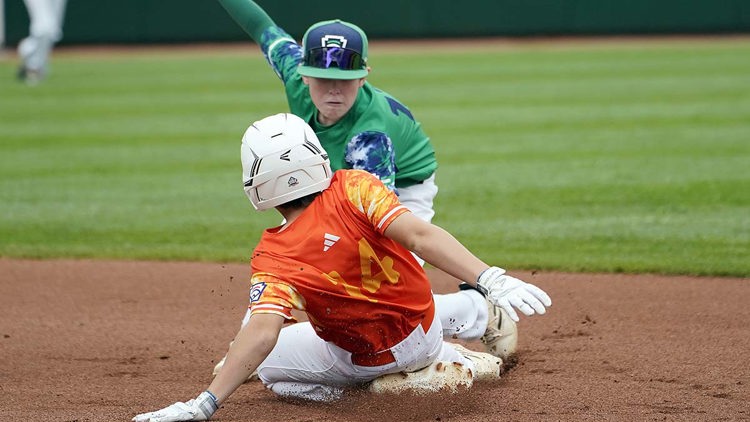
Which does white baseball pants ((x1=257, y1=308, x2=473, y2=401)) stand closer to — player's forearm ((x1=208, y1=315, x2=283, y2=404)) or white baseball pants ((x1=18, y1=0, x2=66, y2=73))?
player's forearm ((x1=208, y1=315, x2=283, y2=404))

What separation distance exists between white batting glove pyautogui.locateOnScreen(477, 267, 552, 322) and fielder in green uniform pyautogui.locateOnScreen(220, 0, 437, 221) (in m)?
0.93

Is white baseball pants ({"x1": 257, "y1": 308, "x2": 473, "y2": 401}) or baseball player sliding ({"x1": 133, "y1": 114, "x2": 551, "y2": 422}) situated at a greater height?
baseball player sliding ({"x1": 133, "y1": 114, "x2": 551, "y2": 422})

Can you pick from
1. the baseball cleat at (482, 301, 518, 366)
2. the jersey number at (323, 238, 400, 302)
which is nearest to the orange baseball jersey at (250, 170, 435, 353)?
the jersey number at (323, 238, 400, 302)

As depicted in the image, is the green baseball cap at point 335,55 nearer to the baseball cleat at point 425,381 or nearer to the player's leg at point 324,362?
the player's leg at point 324,362

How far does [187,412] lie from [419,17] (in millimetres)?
20385

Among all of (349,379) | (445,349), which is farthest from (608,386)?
(349,379)

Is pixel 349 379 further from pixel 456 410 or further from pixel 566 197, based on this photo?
pixel 566 197

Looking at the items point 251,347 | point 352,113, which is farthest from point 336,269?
point 352,113

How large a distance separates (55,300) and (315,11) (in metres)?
17.4

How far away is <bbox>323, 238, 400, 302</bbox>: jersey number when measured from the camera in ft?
12.7

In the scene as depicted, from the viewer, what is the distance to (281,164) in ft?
12.6

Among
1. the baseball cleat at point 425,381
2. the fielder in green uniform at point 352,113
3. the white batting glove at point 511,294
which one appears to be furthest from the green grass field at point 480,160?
the white batting glove at point 511,294

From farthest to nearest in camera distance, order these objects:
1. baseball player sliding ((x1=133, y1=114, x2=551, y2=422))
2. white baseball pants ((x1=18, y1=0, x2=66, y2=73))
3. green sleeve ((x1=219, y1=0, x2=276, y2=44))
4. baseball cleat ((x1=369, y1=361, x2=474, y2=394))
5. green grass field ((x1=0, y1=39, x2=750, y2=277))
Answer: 1. white baseball pants ((x1=18, y1=0, x2=66, y2=73))
2. green grass field ((x1=0, y1=39, x2=750, y2=277))
3. green sleeve ((x1=219, y1=0, x2=276, y2=44))
4. baseball cleat ((x1=369, y1=361, x2=474, y2=394))
5. baseball player sliding ((x1=133, y1=114, x2=551, y2=422))

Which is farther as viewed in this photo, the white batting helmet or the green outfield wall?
the green outfield wall
